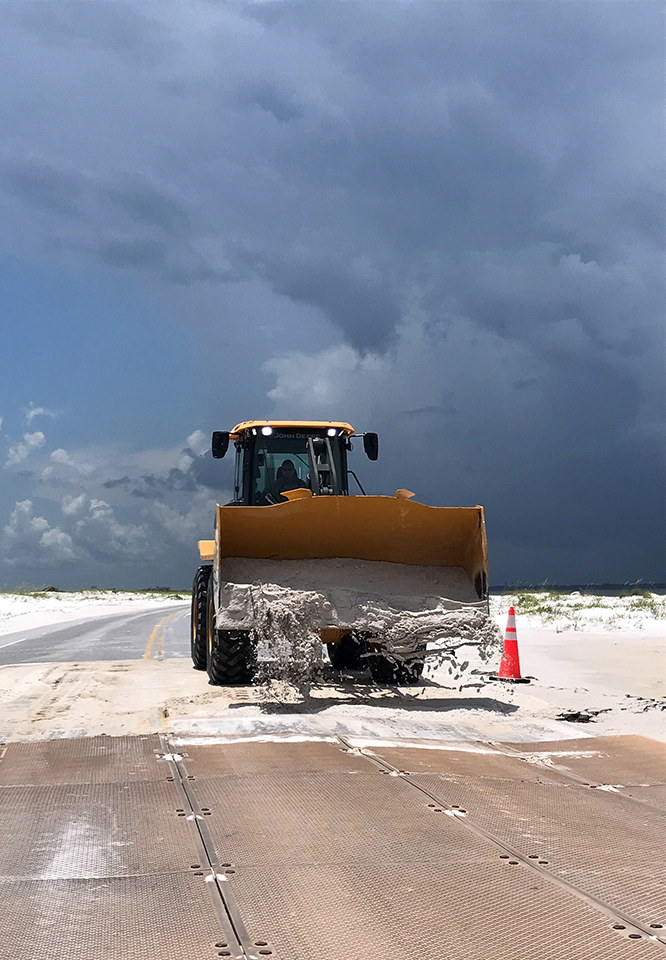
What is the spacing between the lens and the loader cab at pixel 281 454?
1190cm

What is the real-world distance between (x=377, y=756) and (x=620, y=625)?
1556 cm

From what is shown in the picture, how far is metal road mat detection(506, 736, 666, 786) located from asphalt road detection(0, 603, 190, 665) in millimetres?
9634

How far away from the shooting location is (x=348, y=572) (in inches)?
383

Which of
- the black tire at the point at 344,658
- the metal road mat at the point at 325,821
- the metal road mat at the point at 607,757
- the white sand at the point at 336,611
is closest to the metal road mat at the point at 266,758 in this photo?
the metal road mat at the point at 325,821

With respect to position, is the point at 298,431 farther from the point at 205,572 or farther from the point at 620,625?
the point at 620,625

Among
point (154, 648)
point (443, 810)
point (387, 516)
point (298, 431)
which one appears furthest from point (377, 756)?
point (154, 648)

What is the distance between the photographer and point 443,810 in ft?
16.5

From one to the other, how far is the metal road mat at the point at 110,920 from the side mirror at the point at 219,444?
8297 millimetres

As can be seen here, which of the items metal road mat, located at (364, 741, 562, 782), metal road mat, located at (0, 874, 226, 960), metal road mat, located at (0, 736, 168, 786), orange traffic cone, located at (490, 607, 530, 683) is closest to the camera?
metal road mat, located at (0, 874, 226, 960)

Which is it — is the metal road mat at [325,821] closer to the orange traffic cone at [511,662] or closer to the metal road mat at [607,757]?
the metal road mat at [607,757]

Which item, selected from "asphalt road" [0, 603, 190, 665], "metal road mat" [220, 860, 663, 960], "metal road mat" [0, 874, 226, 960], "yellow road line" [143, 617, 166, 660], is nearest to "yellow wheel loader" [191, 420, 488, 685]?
"metal road mat" [220, 860, 663, 960]

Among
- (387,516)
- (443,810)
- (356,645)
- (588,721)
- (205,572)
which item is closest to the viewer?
(443,810)

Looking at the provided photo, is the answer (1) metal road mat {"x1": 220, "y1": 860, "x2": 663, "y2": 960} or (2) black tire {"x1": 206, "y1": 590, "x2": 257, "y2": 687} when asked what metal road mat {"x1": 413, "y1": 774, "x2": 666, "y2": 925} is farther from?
(2) black tire {"x1": 206, "y1": 590, "x2": 257, "y2": 687}

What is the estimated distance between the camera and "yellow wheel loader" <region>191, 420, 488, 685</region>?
8930 mm
